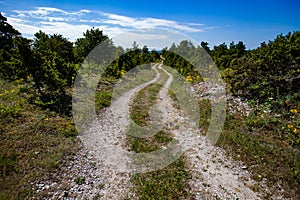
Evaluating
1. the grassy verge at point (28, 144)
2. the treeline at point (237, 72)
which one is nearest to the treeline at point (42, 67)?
the treeline at point (237, 72)

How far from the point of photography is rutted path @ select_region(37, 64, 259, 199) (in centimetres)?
586

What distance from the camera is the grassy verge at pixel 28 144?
579 centimetres

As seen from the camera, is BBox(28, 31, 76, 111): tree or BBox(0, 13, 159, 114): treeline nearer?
BBox(0, 13, 159, 114): treeline

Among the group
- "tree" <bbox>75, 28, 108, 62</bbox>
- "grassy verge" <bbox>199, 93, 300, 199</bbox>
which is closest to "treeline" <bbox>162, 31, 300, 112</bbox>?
"grassy verge" <bbox>199, 93, 300, 199</bbox>

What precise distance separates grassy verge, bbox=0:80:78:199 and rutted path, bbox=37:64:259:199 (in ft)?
1.69

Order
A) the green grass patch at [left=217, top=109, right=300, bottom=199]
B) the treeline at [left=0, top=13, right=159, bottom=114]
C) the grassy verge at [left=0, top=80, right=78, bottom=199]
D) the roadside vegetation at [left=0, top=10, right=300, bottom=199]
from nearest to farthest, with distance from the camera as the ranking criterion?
the grassy verge at [left=0, top=80, right=78, bottom=199], the roadside vegetation at [left=0, top=10, right=300, bottom=199], the green grass patch at [left=217, top=109, right=300, bottom=199], the treeline at [left=0, top=13, right=159, bottom=114]

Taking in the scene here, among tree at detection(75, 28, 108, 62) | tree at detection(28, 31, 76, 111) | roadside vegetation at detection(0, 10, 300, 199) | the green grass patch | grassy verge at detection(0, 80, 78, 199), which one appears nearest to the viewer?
grassy verge at detection(0, 80, 78, 199)

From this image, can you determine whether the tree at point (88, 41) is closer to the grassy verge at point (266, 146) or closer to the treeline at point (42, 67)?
the treeline at point (42, 67)

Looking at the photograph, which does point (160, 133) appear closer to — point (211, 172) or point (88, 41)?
point (211, 172)

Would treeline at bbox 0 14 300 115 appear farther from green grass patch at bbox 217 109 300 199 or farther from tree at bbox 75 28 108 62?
tree at bbox 75 28 108 62

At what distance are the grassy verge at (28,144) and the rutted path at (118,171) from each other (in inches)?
20.3

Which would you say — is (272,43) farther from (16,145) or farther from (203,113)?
(16,145)

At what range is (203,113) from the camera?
491 inches

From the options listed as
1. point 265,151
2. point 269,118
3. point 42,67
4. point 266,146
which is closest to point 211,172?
point 265,151
